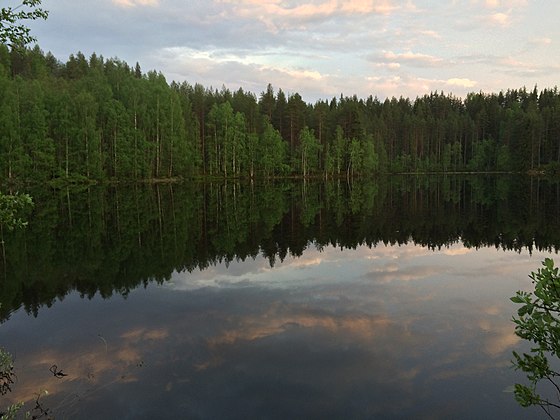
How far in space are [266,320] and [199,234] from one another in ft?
51.4

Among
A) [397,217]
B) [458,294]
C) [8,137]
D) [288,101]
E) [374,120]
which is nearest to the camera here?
[458,294]

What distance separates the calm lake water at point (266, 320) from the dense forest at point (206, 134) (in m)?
46.7

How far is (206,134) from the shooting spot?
10525cm

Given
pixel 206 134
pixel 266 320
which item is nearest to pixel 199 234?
pixel 266 320

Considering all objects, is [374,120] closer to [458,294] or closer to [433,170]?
[433,170]

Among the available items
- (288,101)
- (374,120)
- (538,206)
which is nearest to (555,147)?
(374,120)

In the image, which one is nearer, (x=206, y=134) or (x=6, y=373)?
(x=6, y=373)

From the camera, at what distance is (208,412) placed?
833 centimetres

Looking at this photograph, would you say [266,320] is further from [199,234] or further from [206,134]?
[206,134]

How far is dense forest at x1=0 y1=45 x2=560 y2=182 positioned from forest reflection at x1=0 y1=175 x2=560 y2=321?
3001cm

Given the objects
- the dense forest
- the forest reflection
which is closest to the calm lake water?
the forest reflection

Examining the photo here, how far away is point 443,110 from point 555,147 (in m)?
58.1

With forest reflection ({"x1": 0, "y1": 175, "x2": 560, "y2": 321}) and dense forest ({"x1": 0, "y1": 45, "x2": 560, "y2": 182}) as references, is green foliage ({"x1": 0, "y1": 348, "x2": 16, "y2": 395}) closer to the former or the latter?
forest reflection ({"x1": 0, "y1": 175, "x2": 560, "y2": 321})

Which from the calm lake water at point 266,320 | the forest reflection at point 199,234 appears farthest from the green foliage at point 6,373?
the forest reflection at point 199,234
